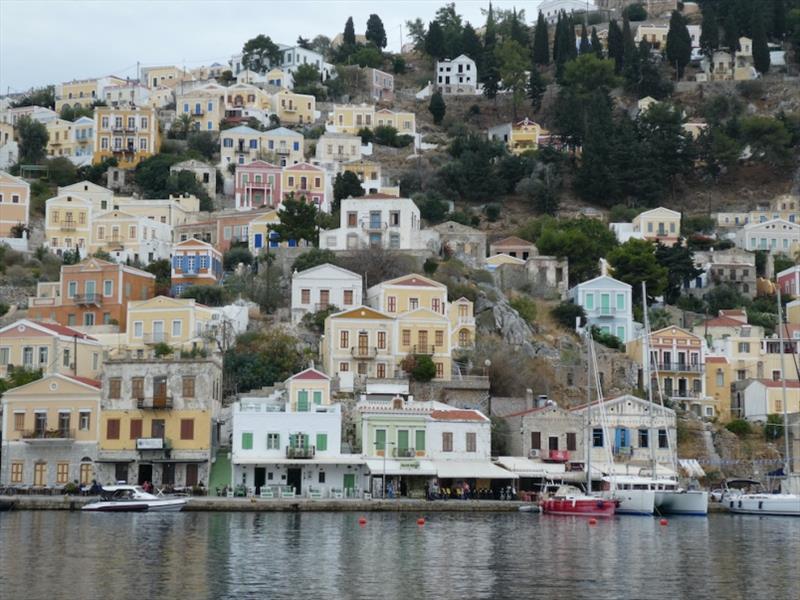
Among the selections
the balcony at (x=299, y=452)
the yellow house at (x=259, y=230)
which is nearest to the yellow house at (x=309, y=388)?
the balcony at (x=299, y=452)

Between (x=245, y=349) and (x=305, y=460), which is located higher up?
(x=245, y=349)

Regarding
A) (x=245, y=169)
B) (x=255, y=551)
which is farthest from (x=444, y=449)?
(x=245, y=169)

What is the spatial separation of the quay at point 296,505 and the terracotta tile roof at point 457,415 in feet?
16.6

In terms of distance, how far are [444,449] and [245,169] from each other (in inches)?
1814

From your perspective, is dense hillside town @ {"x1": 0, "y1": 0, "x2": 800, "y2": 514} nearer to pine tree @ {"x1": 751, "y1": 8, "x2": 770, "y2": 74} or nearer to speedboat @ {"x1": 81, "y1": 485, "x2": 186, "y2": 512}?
pine tree @ {"x1": 751, "y1": 8, "x2": 770, "y2": 74}

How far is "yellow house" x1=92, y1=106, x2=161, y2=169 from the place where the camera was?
11227 centimetres

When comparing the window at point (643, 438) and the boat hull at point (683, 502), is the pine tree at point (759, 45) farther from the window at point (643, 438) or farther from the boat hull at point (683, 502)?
the boat hull at point (683, 502)

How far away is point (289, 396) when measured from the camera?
62.8m

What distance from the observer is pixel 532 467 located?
62031 millimetres

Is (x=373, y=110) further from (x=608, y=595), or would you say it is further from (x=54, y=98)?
(x=608, y=595)

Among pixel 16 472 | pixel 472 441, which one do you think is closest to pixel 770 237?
pixel 472 441

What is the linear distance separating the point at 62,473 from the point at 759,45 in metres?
97.1

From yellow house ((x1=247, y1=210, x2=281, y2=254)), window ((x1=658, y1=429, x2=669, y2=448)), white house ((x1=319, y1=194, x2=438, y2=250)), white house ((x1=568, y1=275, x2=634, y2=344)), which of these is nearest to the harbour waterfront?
window ((x1=658, y1=429, x2=669, y2=448))

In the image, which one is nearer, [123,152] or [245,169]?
[245,169]
